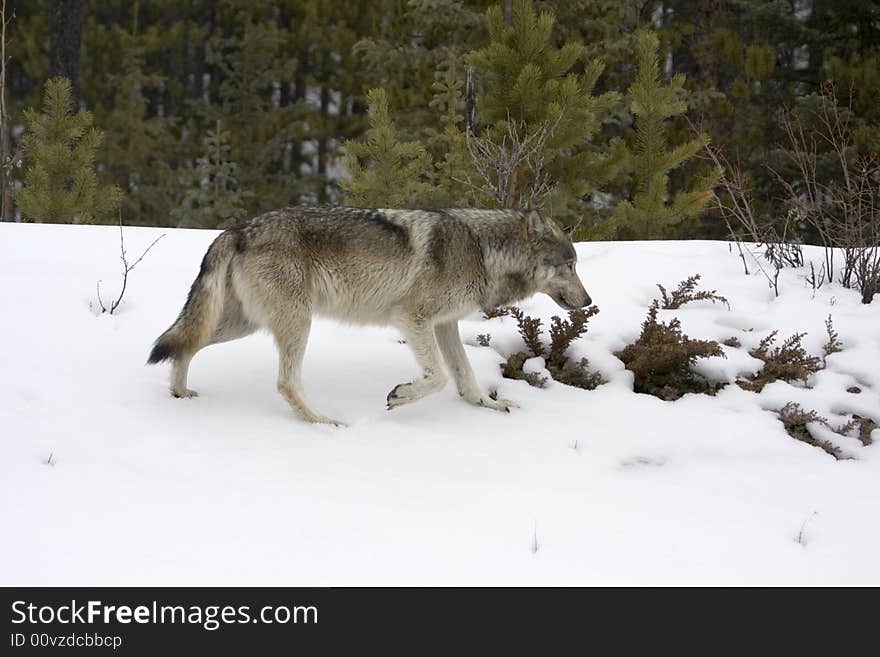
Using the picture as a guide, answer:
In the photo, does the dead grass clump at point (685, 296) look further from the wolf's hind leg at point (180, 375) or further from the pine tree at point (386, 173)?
the pine tree at point (386, 173)

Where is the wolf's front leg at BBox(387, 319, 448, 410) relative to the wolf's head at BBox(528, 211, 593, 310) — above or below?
below

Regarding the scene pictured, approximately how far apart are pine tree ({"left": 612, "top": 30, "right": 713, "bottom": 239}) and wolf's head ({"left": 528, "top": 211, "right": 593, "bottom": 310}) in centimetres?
622

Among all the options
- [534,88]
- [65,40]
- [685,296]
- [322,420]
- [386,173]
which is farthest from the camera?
[65,40]

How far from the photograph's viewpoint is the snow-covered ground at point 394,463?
321cm

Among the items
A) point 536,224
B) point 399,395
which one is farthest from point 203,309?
point 536,224

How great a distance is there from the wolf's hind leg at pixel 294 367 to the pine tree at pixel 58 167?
791 centimetres

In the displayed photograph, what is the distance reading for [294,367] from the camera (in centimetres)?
465

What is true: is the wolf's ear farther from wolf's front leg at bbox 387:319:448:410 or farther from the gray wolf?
wolf's front leg at bbox 387:319:448:410

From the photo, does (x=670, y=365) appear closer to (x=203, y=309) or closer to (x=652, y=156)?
(x=203, y=309)

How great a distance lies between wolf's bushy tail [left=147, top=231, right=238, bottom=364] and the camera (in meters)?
4.55

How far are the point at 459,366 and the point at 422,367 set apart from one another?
47 cm

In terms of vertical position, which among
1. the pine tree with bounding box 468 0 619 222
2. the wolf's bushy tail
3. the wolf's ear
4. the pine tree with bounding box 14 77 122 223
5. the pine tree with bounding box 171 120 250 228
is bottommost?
the pine tree with bounding box 171 120 250 228

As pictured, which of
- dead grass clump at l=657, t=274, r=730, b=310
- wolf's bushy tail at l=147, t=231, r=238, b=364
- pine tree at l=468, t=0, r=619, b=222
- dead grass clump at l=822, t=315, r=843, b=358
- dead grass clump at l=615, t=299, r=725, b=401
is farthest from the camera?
pine tree at l=468, t=0, r=619, b=222

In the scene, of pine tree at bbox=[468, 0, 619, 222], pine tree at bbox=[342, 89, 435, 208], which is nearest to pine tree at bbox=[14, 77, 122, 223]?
pine tree at bbox=[342, 89, 435, 208]
